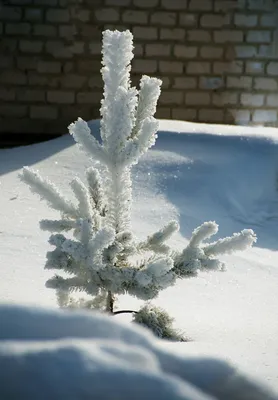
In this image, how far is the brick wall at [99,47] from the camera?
7305 mm

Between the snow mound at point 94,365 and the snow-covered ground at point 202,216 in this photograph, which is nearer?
the snow mound at point 94,365

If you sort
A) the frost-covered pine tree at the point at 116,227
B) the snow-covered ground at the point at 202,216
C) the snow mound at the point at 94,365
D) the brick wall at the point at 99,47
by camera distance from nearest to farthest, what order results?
the snow mound at the point at 94,365 → the frost-covered pine tree at the point at 116,227 → the snow-covered ground at the point at 202,216 → the brick wall at the point at 99,47

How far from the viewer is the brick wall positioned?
7305 millimetres

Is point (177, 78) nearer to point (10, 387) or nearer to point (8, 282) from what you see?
point (8, 282)

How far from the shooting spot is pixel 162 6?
7316 mm

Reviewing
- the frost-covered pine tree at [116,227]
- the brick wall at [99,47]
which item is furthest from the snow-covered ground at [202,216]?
the brick wall at [99,47]

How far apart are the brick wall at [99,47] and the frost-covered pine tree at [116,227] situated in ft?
17.3

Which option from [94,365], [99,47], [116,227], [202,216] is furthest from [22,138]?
[94,365]

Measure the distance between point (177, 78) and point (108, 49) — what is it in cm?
540

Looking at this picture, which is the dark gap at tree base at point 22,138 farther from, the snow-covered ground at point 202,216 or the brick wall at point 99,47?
the snow-covered ground at point 202,216

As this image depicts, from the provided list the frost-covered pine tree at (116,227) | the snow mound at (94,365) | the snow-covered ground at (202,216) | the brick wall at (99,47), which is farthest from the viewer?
the brick wall at (99,47)

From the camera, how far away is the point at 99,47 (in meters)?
7.37

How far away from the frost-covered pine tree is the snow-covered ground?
0.61 ft

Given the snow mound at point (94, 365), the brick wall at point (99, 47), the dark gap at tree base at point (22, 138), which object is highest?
the brick wall at point (99, 47)
